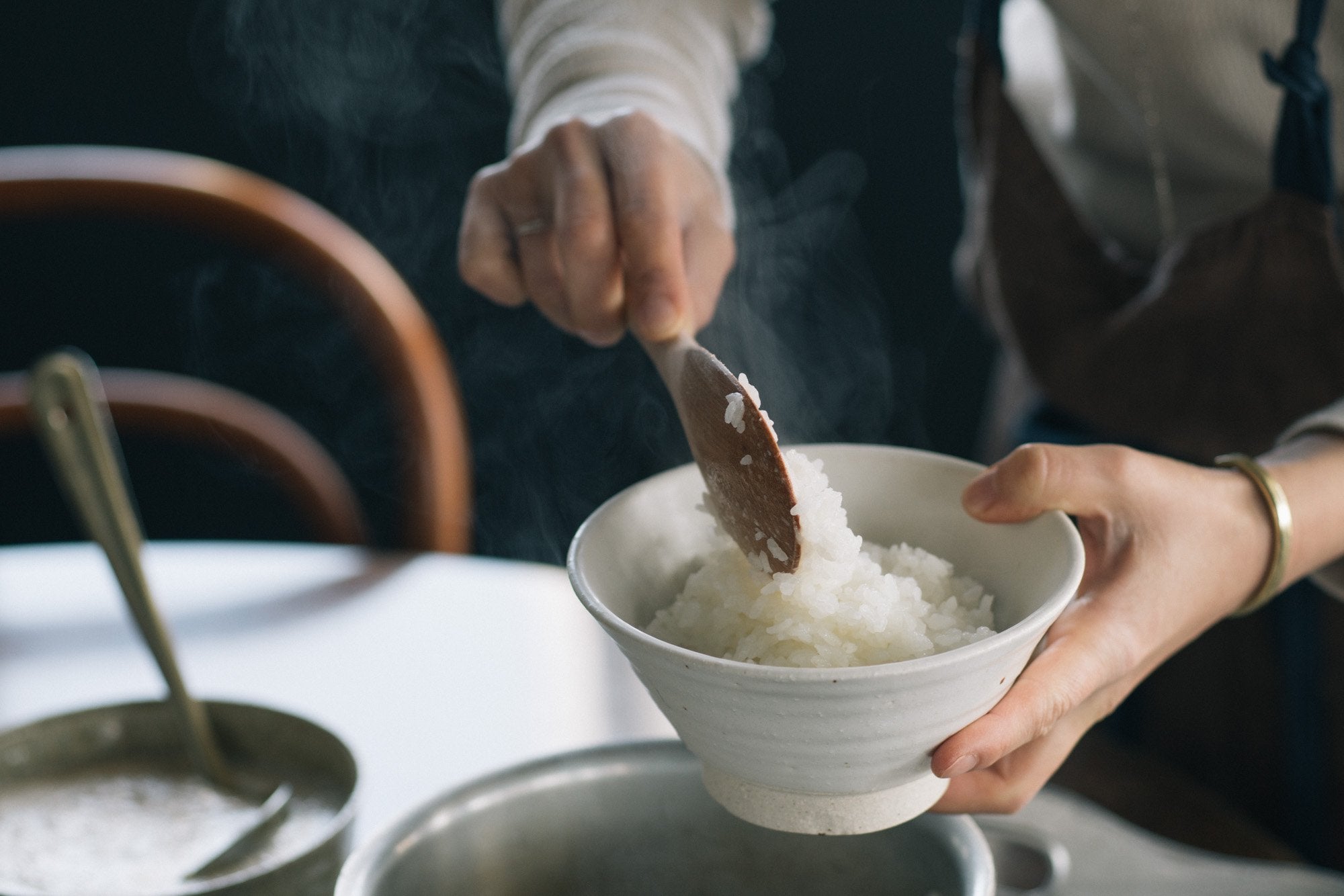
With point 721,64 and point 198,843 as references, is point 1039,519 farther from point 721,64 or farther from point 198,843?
point 721,64

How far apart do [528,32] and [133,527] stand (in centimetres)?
70

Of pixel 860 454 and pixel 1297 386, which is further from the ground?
pixel 860 454

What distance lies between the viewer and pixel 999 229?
149 cm

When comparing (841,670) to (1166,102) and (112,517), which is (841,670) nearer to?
(112,517)

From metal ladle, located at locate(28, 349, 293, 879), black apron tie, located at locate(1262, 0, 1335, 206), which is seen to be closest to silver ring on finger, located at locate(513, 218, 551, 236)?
metal ladle, located at locate(28, 349, 293, 879)

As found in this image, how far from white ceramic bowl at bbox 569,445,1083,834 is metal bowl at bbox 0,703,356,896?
0.26 meters

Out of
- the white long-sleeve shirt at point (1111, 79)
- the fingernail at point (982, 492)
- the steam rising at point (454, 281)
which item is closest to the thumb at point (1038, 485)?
the fingernail at point (982, 492)

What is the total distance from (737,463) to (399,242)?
101 inches

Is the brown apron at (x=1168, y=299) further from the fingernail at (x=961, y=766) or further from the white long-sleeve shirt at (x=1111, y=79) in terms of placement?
the fingernail at (x=961, y=766)

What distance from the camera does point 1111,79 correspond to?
1369mm

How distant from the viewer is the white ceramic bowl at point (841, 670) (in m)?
0.58

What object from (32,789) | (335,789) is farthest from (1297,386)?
(32,789)

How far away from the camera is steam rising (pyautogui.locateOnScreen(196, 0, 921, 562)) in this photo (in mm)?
2869

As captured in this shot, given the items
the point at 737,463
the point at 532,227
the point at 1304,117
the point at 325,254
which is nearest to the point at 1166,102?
the point at 1304,117
